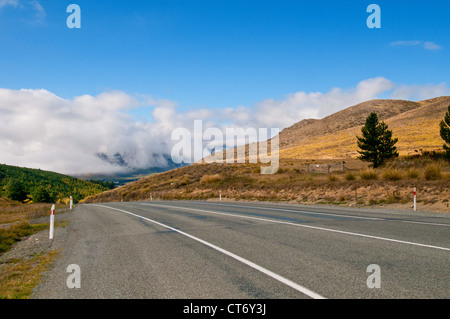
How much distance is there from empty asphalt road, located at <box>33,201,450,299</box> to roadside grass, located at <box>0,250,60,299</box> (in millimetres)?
229

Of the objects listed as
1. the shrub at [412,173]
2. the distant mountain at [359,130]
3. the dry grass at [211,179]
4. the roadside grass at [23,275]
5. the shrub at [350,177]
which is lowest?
the roadside grass at [23,275]

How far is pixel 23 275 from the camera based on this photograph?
6.36m

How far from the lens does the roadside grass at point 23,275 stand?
17.2 feet

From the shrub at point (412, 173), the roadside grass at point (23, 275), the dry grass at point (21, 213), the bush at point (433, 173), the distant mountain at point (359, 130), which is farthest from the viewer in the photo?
the distant mountain at point (359, 130)

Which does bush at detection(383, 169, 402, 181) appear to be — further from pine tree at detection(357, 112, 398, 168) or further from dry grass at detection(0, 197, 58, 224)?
dry grass at detection(0, 197, 58, 224)

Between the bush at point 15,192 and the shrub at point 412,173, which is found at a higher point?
the shrub at point 412,173

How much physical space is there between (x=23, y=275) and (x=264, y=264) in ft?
16.3

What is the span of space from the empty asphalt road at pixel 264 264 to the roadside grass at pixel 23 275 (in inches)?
9.0

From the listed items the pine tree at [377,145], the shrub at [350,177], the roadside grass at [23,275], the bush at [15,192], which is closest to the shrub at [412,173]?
the shrub at [350,177]

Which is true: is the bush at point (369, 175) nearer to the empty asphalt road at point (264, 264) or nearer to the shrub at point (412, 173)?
the shrub at point (412, 173)

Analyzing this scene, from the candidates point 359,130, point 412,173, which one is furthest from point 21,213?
point 359,130

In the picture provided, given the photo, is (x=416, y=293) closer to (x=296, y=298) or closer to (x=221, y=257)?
(x=296, y=298)
